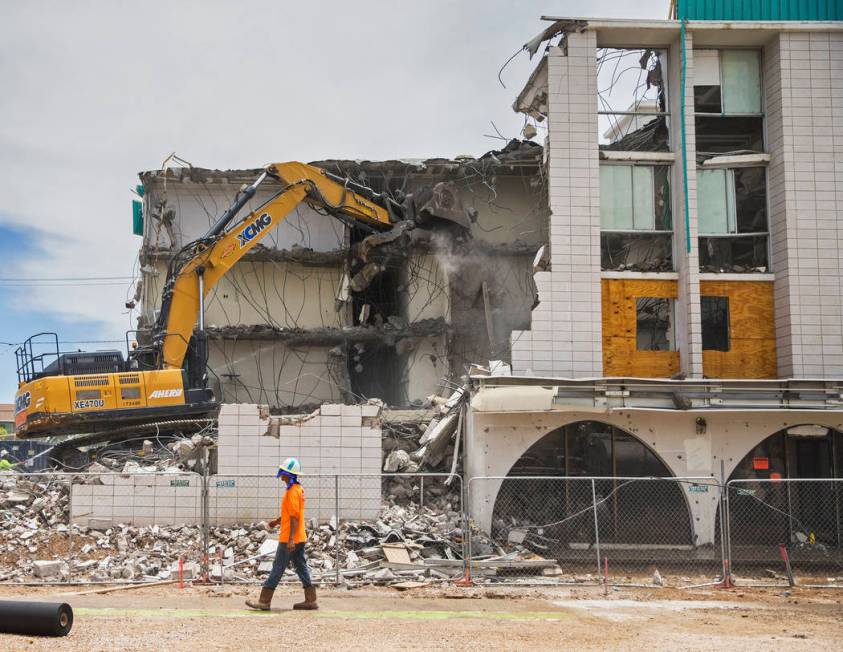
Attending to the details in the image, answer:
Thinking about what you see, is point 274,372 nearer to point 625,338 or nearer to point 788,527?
point 625,338

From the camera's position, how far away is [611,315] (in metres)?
18.8

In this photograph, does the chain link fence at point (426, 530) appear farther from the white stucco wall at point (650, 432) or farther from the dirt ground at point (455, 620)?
the dirt ground at point (455, 620)

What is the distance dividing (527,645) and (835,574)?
951 cm

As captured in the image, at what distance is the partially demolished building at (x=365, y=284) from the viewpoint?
82.8 ft

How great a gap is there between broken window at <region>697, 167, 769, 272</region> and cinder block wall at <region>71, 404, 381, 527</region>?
8014mm

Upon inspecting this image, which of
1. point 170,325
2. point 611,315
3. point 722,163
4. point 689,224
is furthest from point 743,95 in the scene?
point 170,325

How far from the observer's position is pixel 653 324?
1997cm

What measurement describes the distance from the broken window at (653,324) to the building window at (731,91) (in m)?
3.95

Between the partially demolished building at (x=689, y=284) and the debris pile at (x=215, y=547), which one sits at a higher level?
the partially demolished building at (x=689, y=284)

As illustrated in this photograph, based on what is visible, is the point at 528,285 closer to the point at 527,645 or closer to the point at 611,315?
the point at 611,315

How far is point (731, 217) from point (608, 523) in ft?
23.0

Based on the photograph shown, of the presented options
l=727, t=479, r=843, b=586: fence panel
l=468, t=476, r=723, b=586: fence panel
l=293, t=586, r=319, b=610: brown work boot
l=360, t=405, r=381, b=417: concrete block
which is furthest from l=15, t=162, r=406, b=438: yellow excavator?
l=727, t=479, r=843, b=586: fence panel

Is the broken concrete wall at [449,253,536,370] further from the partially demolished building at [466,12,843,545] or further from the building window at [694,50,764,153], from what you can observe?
the building window at [694,50,764,153]

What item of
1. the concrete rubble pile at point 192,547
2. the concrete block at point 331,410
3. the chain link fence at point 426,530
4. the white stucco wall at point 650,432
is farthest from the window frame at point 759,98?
the concrete rubble pile at point 192,547
